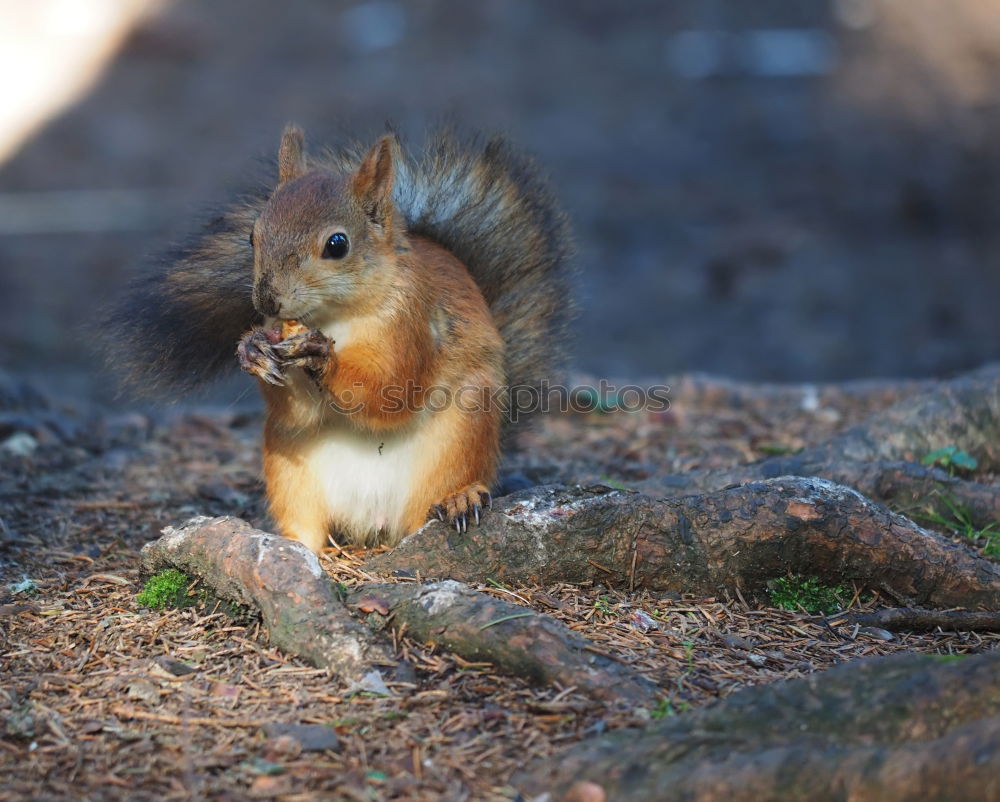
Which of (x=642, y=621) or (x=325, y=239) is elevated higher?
(x=325, y=239)

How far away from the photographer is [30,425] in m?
4.10

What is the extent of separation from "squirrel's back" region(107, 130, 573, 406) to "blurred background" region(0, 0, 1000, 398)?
7.12 ft

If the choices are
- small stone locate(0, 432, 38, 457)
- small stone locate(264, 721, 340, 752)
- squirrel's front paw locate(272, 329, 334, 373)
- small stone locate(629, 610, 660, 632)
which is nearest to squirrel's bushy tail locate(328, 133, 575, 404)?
squirrel's front paw locate(272, 329, 334, 373)

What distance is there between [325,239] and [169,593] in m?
0.91

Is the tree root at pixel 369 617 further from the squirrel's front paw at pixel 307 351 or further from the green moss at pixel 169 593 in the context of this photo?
the squirrel's front paw at pixel 307 351

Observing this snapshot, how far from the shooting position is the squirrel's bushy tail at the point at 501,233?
10.7 feet

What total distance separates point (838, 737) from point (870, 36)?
9411 mm

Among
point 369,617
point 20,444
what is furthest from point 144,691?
point 20,444

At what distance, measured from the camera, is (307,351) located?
8.98 ft

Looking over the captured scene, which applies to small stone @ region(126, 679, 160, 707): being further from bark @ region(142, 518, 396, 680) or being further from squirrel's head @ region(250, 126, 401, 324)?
squirrel's head @ region(250, 126, 401, 324)

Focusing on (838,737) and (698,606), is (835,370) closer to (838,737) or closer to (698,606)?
(698,606)

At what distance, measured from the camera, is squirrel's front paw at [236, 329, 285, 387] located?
271cm

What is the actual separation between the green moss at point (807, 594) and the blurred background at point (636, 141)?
122 inches

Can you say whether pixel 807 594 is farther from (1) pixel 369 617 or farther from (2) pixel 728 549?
(1) pixel 369 617
